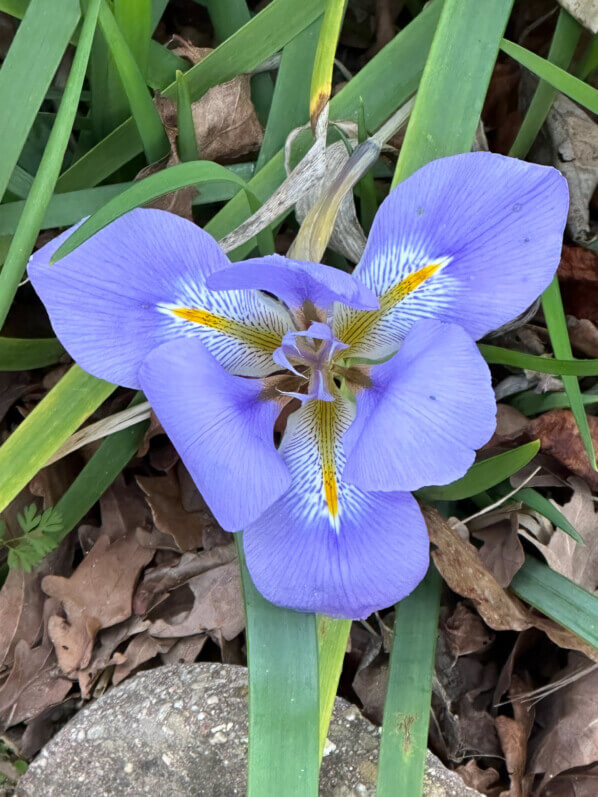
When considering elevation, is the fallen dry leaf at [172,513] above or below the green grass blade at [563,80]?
below

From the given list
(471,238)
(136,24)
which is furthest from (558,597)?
(136,24)

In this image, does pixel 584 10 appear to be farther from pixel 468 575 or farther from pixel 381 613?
pixel 381 613

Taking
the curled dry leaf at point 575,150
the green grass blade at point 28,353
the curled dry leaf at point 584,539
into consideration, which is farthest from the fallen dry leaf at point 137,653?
the curled dry leaf at point 575,150

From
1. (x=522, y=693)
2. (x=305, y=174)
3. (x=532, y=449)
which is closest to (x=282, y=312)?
(x=305, y=174)

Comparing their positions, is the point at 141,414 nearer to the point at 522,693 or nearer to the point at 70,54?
the point at 70,54

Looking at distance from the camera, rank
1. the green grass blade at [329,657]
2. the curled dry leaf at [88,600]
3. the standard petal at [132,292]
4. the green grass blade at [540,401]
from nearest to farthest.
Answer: the standard petal at [132,292], the green grass blade at [329,657], the green grass blade at [540,401], the curled dry leaf at [88,600]

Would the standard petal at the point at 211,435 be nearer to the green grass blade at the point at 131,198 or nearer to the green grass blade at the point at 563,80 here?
the green grass blade at the point at 131,198
